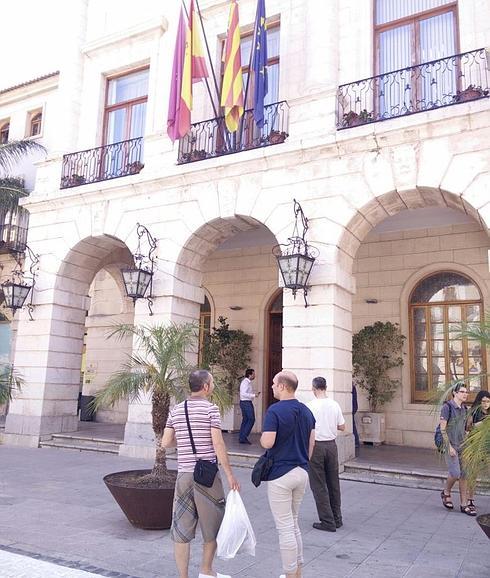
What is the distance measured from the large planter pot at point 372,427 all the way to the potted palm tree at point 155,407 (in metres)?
6.12

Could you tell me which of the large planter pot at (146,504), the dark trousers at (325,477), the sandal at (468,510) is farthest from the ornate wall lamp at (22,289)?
the sandal at (468,510)

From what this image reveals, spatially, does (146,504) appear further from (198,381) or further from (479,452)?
(479,452)

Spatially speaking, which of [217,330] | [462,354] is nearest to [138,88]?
[217,330]

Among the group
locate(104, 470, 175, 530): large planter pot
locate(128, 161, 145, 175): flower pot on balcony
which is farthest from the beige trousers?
locate(128, 161, 145, 175): flower pot on balcony

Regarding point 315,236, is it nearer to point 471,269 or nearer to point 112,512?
point 471,269

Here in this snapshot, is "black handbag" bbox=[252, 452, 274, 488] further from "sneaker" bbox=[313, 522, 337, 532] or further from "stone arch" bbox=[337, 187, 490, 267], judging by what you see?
"stone arch" bbox=[337, 187, 490, 267]

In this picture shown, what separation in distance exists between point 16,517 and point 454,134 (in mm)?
8265

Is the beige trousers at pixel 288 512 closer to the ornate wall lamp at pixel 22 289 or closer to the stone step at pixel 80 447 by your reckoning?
the stone step at pixel 80 447

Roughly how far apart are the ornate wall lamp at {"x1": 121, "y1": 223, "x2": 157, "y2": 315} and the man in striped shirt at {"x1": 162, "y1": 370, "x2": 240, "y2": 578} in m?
6.56

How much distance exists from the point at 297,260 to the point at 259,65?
4241 millimetres

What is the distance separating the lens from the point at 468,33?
9422 mm

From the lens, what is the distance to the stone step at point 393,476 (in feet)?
26.6

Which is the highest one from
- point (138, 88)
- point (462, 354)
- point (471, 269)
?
point (138, 88)

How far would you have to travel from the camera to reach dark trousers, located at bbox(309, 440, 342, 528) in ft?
19.3
